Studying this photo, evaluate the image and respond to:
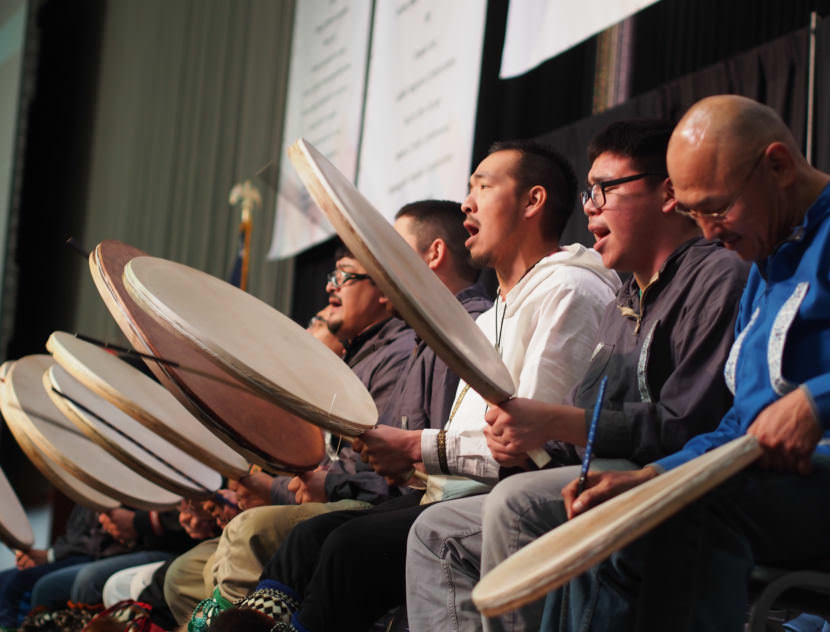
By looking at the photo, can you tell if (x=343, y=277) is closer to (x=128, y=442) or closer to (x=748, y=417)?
(x=128, y=442)

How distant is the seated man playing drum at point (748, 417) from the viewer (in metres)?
1.25

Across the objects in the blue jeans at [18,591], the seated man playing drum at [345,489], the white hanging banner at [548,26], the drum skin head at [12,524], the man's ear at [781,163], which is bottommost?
the blue jeans at [18,591]

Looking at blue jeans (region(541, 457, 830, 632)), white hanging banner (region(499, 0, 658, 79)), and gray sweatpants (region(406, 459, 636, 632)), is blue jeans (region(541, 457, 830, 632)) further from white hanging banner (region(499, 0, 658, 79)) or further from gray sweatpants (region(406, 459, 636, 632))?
white hanging banner (region(499, 0, 658, 79))

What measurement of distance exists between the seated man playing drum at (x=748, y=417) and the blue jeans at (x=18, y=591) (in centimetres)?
302

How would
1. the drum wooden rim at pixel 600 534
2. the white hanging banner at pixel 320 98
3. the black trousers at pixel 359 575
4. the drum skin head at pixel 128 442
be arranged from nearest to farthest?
the drum wooden rim at pixel 600 534
the black trousers at pixel 359 575
the drum skin head at pixel 128 442
the white hanging banner at pixel 320 98

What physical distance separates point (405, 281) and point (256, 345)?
0.66 m

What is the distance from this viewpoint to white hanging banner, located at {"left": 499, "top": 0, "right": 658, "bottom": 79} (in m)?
3.24

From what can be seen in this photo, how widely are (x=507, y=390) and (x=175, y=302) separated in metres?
0.74

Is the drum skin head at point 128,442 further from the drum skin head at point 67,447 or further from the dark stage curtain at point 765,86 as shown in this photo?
the dark stage curtain at point 765,86

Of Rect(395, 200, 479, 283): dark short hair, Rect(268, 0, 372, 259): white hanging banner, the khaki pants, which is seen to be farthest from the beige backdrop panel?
the khaki pants

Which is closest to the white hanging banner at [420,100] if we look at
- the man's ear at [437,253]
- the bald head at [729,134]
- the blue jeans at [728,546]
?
the man's ear at [437,253]

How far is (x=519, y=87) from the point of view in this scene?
4051 millimetres

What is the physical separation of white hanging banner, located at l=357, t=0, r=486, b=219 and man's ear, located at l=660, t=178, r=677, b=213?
6.29ft

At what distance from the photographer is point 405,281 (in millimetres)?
1447
